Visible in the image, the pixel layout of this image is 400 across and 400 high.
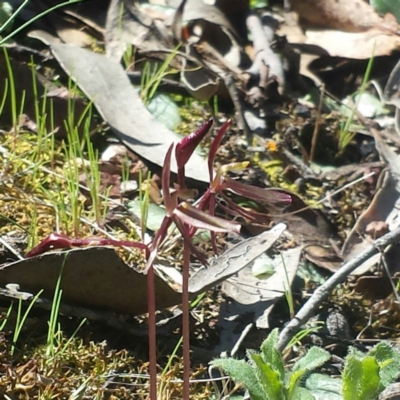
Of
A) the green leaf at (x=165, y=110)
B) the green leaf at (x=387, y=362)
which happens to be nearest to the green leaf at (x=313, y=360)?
the green leaf at (x=387, y=362)

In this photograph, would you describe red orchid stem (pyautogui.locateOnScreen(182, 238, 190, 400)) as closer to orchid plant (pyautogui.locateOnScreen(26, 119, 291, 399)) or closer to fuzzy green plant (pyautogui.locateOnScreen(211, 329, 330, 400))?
orchid plant (pyautogui.locateOnScreen(26, 119, 291, 399))

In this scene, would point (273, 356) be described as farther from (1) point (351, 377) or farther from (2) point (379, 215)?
(2) point (379, 215)

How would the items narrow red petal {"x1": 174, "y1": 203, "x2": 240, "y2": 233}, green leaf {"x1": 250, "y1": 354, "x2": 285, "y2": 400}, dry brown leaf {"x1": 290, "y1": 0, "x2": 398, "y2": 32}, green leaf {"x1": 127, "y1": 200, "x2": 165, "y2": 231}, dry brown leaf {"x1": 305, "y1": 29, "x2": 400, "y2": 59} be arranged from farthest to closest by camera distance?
1. dry brown leaf {"x1": 290, "y1": 0, "x2": 398, "y2": 32}
2. dry brown leaf {"x1": 305, "y1": 29, "x2": 400, "y2": 59}
3. green leaf {"x1": 127, "y1": 200, "x2": 165, "y2": 231}
4. green leaf {"x1": 250, "y1": 354, "x2": 285, "y2": 400}
5. narrow red petal {"x1": 174, "y1": 203, "x2": 240, "y2": 233}

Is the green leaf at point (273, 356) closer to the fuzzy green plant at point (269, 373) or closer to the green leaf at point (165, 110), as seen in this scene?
the fuzzy green plant at point (269, 373)

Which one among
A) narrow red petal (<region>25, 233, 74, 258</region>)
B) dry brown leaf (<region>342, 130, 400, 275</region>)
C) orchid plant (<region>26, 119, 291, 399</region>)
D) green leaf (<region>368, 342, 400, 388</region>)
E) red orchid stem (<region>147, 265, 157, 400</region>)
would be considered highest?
orchid plant (<region>26, 119, 291, 399</region>)

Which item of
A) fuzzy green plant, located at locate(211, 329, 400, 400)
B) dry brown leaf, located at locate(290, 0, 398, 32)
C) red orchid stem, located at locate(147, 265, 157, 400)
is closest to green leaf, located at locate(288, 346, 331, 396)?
fuzzy green plant, located at locate(211, 329, 400, 400)

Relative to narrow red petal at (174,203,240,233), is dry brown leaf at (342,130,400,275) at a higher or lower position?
lower

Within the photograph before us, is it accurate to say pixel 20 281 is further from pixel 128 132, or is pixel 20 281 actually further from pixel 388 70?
pixel 388 70
